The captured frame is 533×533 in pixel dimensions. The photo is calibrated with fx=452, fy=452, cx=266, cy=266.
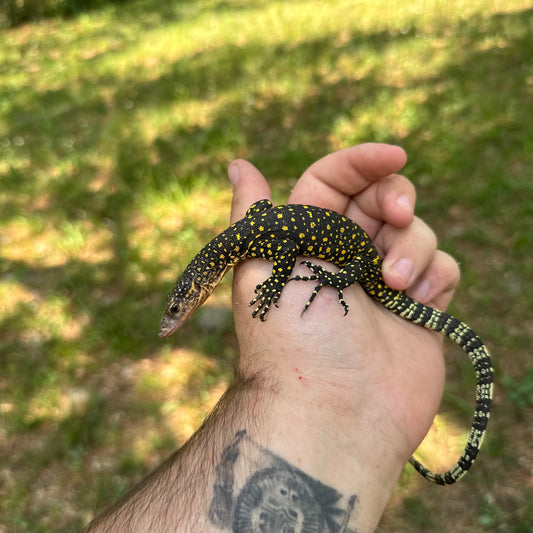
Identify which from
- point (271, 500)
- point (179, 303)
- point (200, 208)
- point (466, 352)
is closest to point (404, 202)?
point (466, 352)

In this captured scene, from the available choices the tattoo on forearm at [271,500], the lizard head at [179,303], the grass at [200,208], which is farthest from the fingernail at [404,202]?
the tattoo on forearm at [271,500]

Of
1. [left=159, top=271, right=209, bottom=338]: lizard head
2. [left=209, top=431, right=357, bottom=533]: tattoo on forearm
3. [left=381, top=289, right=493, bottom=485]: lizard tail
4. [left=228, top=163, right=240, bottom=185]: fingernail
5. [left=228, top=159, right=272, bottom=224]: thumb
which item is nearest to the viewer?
[left=209, top=431, right=357, bottom=533]: tattoo on forearm

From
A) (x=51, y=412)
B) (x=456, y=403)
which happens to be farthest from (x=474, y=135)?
(x=51, y=412)

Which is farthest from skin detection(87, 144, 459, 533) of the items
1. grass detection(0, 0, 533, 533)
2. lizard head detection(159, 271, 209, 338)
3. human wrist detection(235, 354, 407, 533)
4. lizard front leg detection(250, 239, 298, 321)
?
grass detection(0, 0, 533, 533)

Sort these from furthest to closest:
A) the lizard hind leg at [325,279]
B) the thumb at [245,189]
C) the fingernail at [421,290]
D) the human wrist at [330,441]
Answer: the thumb at [245,189] → the fingernail at [421,290] → the lizard hind leg at [325,279] → the human wrist at [330,441]

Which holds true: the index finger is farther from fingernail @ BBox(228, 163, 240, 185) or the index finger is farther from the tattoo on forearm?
the tattoo on forearm

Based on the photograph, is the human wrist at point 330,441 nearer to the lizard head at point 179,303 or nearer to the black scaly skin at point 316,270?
the black scaly skin at point 316,270
